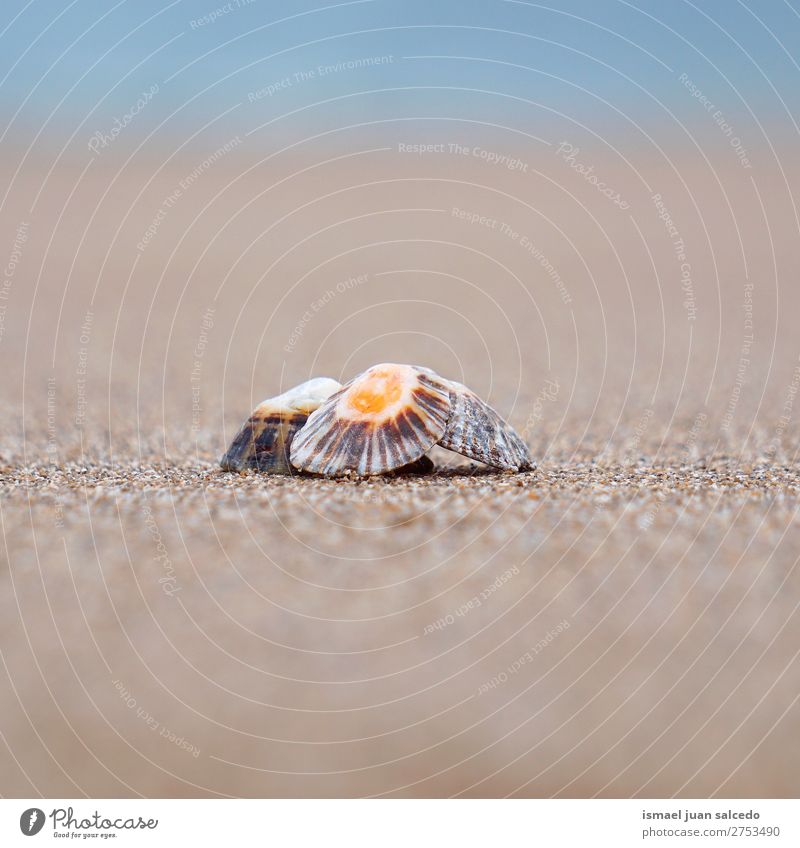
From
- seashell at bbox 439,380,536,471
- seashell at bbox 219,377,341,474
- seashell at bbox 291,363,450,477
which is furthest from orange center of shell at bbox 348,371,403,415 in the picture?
seashell at bbox 219,377,341,474

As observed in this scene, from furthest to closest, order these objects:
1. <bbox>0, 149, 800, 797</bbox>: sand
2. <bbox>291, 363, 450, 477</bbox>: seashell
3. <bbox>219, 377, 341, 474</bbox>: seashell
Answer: <bbox>219, 377, 341, 474</bbox>: seashell
<bbox>291, 363, 450, 477</bbox>: seashell
<bbox>0, 149, 800, 797</bbox>: sand

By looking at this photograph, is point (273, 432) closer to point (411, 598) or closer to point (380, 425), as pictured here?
point (380, 425)

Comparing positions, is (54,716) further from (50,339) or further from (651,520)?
(50,339)

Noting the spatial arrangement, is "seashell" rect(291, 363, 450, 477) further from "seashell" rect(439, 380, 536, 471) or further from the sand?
the sand

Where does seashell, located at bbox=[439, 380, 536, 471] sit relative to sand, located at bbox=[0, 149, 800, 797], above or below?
above

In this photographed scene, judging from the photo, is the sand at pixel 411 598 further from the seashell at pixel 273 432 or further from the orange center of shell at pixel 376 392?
the orange center of shell at pixel 376 392
